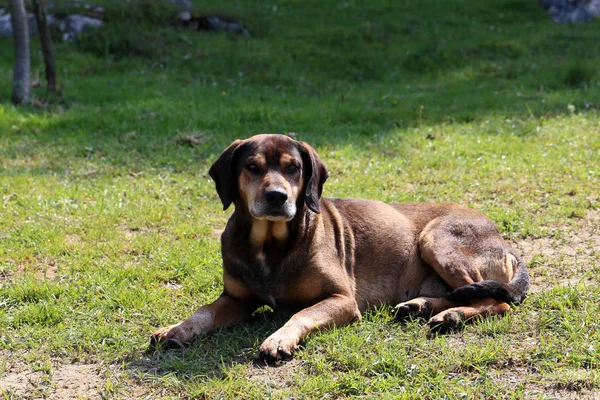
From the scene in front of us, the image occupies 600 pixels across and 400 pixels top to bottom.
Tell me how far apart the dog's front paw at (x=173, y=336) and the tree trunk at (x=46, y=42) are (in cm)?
849

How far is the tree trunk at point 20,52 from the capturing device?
11227 millimetres

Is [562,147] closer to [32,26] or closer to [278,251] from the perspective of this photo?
[278,251]

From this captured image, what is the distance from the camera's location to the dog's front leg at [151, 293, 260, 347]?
4.61 metres

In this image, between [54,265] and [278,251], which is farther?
[54,265]

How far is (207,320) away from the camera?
4.81 meters

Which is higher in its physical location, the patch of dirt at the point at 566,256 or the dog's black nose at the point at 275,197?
the dog's black nose at the point at 275,197

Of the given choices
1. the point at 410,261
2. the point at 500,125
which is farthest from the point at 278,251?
the point at 500,125

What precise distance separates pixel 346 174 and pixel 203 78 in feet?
19.4

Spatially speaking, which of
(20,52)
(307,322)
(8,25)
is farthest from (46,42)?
(307,322)

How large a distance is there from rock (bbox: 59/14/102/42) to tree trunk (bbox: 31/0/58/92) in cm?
304

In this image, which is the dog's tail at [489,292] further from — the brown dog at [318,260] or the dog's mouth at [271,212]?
the dog's mouth at [271,212]

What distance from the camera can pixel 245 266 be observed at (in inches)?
197

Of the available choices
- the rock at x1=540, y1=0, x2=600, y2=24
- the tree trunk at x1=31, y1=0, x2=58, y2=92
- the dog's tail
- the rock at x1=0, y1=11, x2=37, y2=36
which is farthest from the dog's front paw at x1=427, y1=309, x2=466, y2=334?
the rock at x1=540, y1=0, x2=600, y2=24

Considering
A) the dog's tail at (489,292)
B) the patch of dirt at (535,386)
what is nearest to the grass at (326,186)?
the patch of dirt at (535,386)
